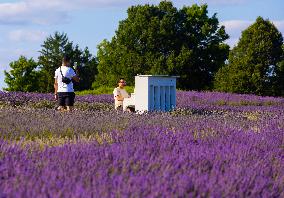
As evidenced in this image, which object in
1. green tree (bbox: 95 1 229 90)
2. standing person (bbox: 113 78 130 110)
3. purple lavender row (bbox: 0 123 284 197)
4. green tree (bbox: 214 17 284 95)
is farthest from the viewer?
green tree (bbox: 95 1 229 90)

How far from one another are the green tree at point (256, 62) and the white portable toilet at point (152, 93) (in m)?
20.0

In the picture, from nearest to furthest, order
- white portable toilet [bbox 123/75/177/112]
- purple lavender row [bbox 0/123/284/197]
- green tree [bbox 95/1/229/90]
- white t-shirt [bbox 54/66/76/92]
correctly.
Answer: purple lavender row [bbox 0/123/284/197]
white t-shirt [bbox 54/66/76/92]
white portable toilet [bbox 123/75/177/112]
green tree [bbox 95/1/229/90]

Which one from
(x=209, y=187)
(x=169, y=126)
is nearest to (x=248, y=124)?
(x=169, y=126)

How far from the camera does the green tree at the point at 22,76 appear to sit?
59.0m

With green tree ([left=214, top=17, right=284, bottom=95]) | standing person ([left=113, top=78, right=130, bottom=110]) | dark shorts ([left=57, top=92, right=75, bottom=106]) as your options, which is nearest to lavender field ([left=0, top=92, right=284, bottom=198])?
dark shorts ([left=57, top=92, right=75, bottom=106])

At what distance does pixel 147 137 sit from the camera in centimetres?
669

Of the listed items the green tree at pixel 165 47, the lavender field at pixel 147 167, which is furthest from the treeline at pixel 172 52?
the lavender field at pixel 147 167

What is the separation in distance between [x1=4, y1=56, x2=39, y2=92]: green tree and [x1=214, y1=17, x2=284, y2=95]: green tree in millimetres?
25578

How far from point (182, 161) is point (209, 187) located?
974mm

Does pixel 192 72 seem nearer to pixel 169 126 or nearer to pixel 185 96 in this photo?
pixel 185 96

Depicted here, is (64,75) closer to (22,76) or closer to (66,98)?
(66,98)

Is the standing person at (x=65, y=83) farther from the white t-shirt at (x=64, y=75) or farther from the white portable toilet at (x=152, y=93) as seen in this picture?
the white portable toilet at (x=152, y=93)

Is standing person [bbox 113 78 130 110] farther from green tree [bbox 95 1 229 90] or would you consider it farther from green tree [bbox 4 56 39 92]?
green tree [bbox 4 56 39 92]

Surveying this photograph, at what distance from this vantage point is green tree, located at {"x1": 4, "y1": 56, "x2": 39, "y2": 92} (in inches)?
2322
